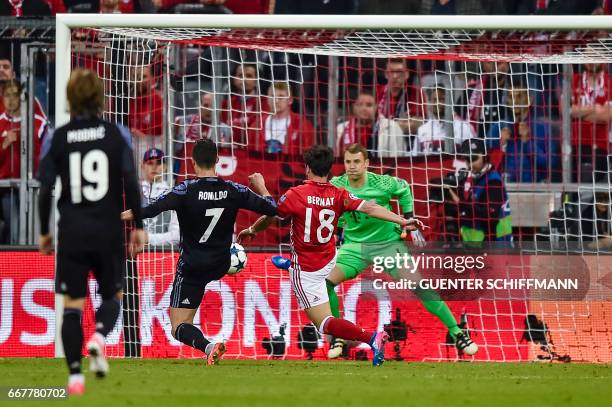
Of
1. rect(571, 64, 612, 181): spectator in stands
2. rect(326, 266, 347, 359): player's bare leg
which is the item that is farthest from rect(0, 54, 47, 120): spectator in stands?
rect(571, 64, 612, 181): spectator in stands

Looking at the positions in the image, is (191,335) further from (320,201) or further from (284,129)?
(284,129)

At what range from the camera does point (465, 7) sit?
16.2 metres

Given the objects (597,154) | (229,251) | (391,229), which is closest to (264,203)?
(229,251)

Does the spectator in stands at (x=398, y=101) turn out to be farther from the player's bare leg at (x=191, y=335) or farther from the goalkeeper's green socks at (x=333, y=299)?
the player's bare leg at (x=191, y=335)

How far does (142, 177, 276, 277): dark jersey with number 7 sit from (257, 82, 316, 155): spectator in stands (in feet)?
13.5

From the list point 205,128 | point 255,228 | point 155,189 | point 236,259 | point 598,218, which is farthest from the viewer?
point 205,128

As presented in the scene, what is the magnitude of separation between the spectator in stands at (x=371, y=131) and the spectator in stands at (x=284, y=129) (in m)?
0.43

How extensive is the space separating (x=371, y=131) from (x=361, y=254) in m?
2.92

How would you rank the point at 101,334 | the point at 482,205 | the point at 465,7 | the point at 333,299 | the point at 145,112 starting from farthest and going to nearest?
the point at 465,7 → the point at 482,205 → the point at 145,112 → the point at 333,299 → the point at 101,334

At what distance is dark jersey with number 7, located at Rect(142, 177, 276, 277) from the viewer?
10.6m

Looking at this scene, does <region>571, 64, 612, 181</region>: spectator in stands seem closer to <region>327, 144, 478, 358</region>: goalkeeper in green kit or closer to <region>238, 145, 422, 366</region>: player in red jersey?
<region>327, 144, 478, 358</region>: goalkeeper in green kit

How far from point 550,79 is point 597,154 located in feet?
3.76

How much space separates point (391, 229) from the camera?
12.7 meters

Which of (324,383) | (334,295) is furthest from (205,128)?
(324,383)
